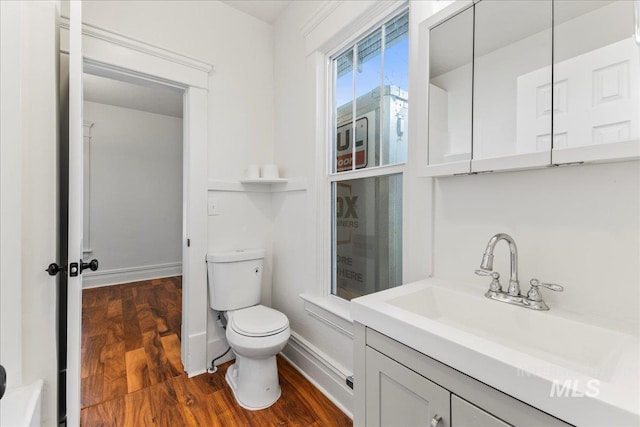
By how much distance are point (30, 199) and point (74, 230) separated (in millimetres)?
174

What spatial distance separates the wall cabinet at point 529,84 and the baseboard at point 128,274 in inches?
165

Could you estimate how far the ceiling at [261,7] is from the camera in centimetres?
204

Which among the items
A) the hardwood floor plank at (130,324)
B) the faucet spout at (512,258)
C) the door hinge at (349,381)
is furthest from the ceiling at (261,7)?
the hardwood floor plank at (130,324)

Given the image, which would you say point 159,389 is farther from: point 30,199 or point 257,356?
point 30,199

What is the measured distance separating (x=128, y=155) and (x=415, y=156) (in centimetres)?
407

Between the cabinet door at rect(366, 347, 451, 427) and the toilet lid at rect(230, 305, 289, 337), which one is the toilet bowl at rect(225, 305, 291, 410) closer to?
the toilet lid at rect(230, 305, 289, 337)

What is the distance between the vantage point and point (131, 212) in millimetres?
3912

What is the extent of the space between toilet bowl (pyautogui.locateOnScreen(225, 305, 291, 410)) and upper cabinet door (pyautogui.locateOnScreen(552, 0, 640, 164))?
151 cm

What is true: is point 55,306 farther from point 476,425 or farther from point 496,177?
point 496,177

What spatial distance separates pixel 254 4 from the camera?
206 cm

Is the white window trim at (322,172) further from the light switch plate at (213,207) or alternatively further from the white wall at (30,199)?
the white wall at (30,199)

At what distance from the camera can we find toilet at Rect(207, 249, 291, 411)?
158 centimetres

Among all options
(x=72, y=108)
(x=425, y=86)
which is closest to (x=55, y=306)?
(x=72, y=108)

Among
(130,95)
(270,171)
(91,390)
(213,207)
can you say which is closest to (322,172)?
(270,171)
